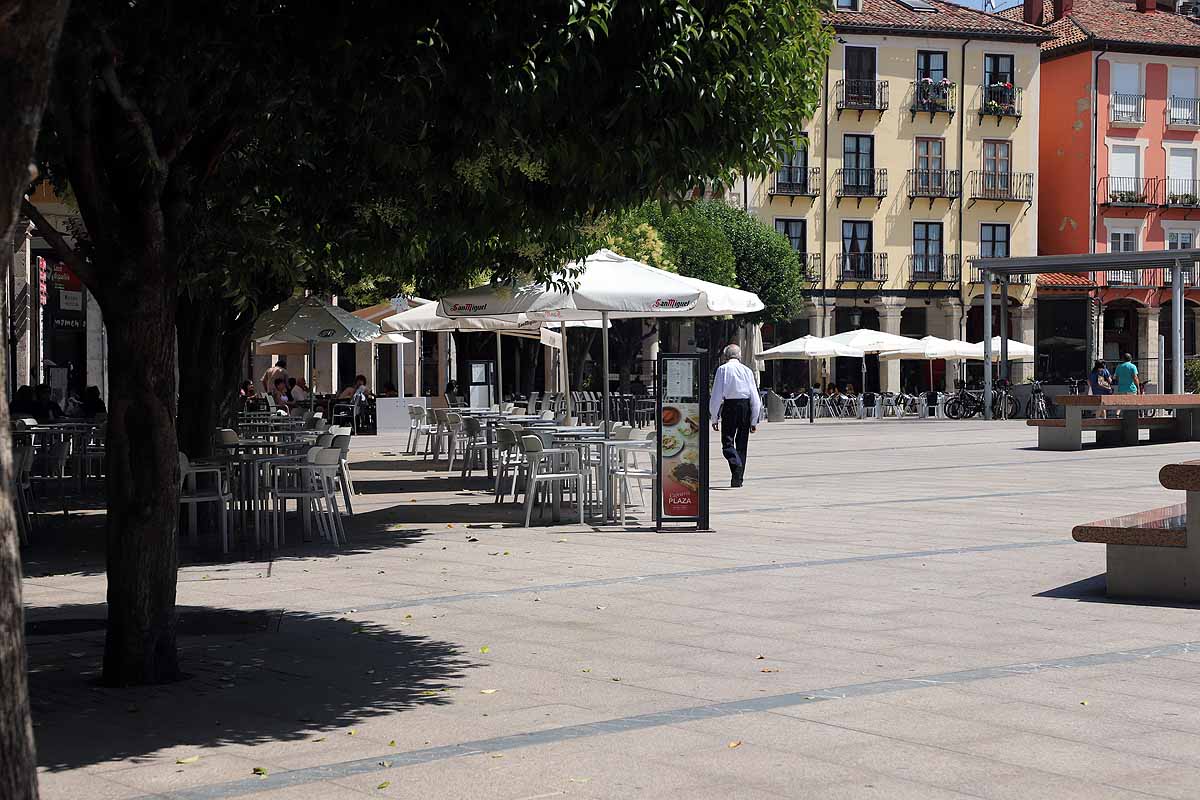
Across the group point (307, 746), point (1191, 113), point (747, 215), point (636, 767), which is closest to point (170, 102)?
point (307, 746)

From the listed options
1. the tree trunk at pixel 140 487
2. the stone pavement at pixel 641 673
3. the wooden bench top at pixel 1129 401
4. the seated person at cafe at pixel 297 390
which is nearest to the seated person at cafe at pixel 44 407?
the stone pavement at pixel 641 673

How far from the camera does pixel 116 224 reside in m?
7.01

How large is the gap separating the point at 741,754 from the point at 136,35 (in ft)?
13.1

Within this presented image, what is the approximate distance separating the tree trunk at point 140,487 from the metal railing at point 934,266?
5288 centimetres

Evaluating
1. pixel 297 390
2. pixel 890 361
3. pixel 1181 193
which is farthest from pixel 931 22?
pixel 297 390

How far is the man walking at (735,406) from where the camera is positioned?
17.7 m

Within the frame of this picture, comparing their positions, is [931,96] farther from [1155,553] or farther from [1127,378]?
[1155,553]

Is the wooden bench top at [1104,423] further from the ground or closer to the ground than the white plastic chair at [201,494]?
further from the ground

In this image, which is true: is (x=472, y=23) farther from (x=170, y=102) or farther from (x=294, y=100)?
(x=170, y=102)

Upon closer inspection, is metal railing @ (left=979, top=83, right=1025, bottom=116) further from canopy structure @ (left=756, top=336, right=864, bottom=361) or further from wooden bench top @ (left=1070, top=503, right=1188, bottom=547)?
wooden bench top @ (left=1070, top=503, right=1188, bottom=547)

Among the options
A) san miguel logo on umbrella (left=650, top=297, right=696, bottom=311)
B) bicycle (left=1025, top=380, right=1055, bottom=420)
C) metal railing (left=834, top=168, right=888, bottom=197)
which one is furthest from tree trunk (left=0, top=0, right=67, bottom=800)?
metal railing (left=834, top=168, right=888, bottom=197)

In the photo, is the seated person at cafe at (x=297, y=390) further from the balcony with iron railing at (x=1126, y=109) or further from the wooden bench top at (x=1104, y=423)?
the balcony with iron railing at (x=1126, y=109)

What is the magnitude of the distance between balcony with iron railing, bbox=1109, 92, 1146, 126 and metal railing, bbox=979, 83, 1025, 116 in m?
3.72

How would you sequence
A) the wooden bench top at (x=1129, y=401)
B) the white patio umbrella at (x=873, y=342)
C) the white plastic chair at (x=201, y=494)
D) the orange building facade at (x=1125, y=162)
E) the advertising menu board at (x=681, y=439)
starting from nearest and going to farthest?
the white plastic chair at (x=201, y=494) < the advertising menu board at (x=681, y=439) < the wooden bench top at (x=1129, y=401) < the white patio umbrella at (x=873, y=342) < the orange building facade at (x=1125, y=162)
